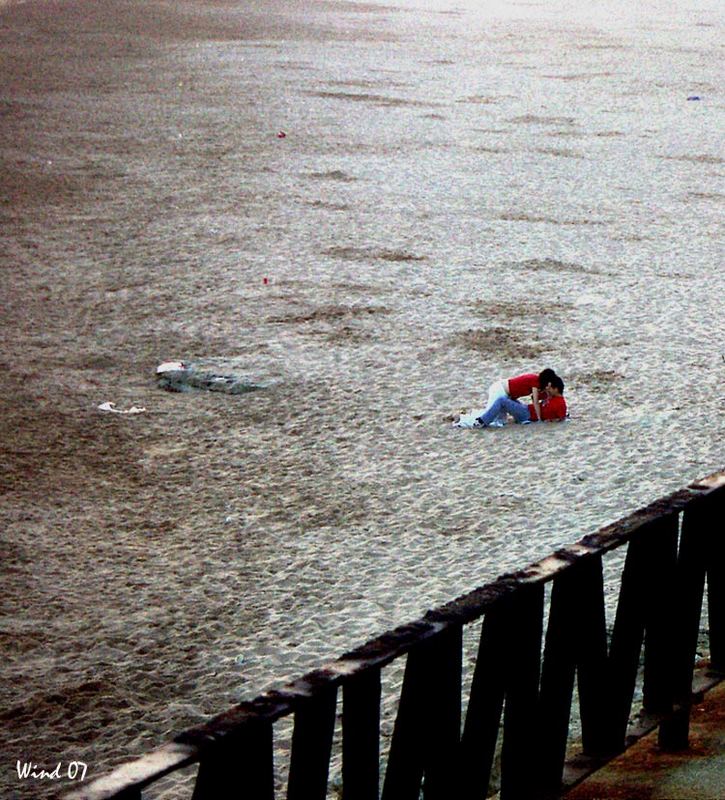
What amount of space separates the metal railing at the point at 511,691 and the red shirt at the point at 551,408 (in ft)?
9.43

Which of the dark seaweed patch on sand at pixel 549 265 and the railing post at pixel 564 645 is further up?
the dark seaweed patch on sand at pixel 549 265

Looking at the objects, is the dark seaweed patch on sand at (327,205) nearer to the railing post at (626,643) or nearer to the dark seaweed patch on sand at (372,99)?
the dark seaweed patch on sand at (372,99)

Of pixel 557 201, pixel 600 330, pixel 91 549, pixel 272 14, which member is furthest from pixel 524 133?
pixel 272 14

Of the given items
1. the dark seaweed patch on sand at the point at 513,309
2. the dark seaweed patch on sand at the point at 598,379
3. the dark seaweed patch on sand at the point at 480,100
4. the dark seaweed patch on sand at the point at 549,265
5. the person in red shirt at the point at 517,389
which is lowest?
the dark seaweed patch on sand at the point at 598,379

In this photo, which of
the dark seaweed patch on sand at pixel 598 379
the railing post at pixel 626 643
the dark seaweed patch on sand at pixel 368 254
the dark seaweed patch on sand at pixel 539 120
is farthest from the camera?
the dark seaweed patch on sand at pixel 539 120

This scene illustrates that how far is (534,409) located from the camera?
20.3ft

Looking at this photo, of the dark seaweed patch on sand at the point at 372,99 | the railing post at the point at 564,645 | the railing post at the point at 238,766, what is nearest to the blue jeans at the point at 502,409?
the railing post at the point at 564,645

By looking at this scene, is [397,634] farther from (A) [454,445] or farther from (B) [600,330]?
(B) [600,330]

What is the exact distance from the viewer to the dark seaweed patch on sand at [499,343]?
7.16 m

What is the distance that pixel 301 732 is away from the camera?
220 cm

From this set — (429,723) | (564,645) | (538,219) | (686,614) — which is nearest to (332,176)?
(538,219)

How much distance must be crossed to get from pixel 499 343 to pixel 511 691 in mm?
4755

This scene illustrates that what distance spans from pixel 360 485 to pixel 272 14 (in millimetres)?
28727

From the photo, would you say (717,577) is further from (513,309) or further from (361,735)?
(513,309)
